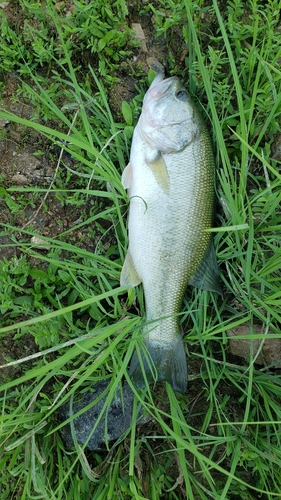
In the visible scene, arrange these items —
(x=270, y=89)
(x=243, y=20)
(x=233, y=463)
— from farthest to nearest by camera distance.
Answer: (x=243, y=20) → (x=270, y=89) → (x=233, y=463)

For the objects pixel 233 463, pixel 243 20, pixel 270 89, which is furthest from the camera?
pixel 243 20

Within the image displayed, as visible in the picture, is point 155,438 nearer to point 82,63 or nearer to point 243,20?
point 82,63

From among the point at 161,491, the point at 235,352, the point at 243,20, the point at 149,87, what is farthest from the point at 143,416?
the point at 243,20

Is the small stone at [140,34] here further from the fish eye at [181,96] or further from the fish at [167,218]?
the fish eye at [181,96]

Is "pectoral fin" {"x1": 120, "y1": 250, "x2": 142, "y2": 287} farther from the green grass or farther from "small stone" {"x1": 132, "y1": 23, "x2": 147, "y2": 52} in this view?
"small stone" {"x1": 132, "y1": 23, "x2": 147, "y2": 52}

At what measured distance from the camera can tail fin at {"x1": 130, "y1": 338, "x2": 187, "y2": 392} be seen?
2.22 meters

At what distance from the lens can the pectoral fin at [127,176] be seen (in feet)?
7.46

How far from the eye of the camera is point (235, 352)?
7.93 ft

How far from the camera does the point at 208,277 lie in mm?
2287

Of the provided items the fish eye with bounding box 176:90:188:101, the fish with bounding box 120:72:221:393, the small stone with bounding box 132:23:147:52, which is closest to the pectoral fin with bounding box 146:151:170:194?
the fish with bounding box 120:72:221:393

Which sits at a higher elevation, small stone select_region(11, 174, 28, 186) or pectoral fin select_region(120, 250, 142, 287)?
small stone select_region(11, 174, 28, 186)

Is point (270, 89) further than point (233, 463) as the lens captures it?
Yes

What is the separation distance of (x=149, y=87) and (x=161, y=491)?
2.35m

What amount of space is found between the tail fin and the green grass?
0.29 ft
